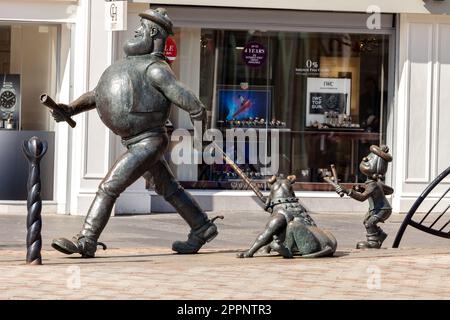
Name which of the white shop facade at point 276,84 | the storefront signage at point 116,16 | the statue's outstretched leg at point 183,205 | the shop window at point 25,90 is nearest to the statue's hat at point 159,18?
the statue's outstretched leg at point 183,205

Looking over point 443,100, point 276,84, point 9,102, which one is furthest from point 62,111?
point 443,100

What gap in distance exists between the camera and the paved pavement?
27.7ft

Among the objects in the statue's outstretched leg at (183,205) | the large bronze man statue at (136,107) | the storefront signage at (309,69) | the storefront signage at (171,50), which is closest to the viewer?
the large bronze man statue at (136,107)

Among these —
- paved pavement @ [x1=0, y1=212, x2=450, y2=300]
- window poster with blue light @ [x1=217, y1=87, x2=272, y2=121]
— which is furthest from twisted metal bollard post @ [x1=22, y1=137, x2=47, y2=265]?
window poster with blue light @ [x1=217, y1=87, x2=272, y2=121]

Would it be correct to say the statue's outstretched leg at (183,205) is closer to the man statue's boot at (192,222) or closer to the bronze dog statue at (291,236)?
the man statue's boot at (192,222)

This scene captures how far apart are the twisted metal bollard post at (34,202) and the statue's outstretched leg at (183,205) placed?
3.88 feet

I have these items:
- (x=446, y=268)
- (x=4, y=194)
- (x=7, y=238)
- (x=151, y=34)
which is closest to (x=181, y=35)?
→ (x=4, y=194)

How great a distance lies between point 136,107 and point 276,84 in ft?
24.8

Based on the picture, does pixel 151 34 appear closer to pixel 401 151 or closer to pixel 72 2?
pixel 72 2

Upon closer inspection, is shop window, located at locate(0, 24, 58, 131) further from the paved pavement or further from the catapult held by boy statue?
the catapult held by boy statue

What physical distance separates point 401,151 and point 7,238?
648cm

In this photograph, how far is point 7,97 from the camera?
17031 mm

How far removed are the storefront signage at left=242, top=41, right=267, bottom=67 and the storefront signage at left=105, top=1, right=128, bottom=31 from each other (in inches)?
108

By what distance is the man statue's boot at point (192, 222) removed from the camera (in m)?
11.2
